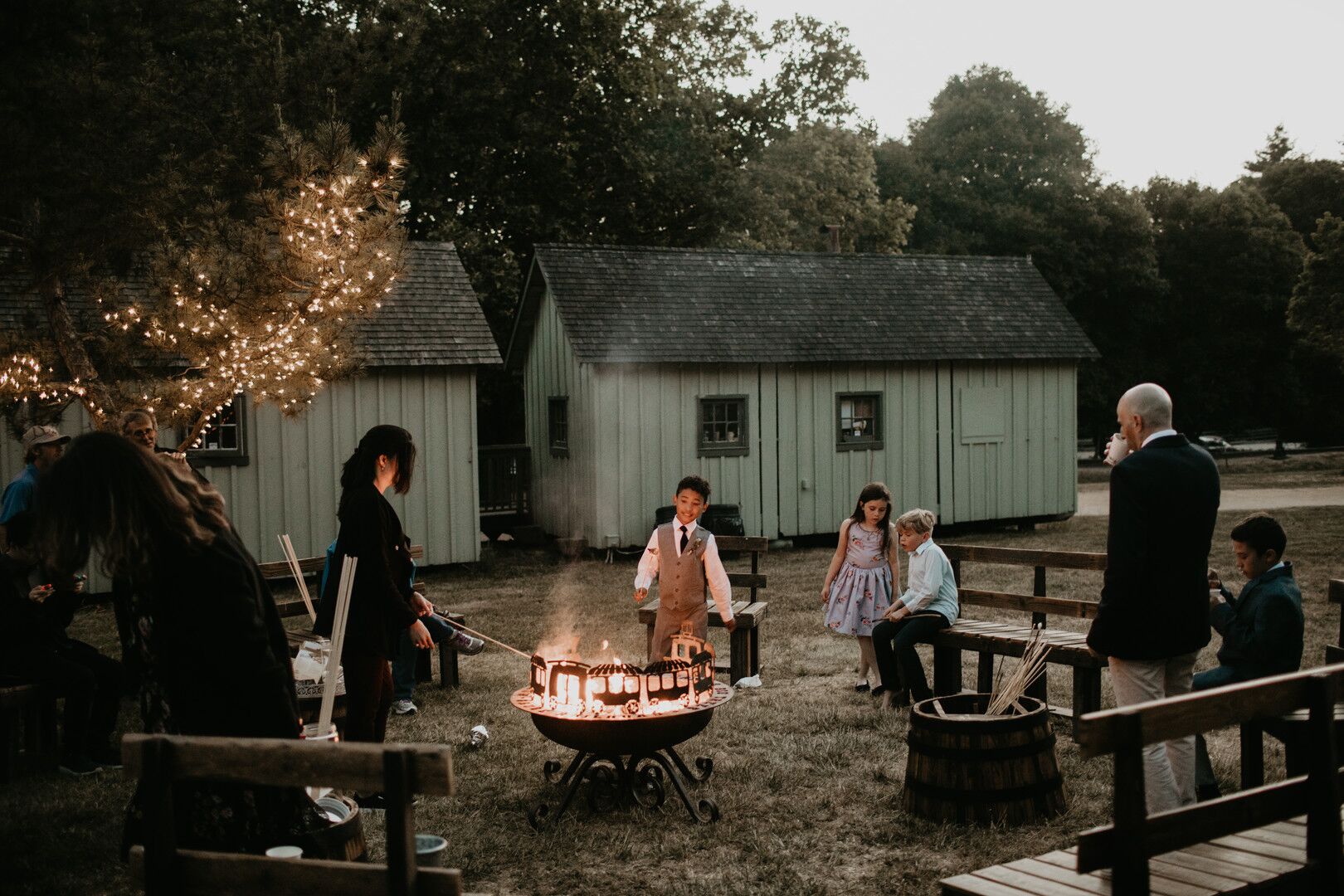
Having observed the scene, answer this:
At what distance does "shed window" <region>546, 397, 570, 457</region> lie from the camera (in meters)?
20.0

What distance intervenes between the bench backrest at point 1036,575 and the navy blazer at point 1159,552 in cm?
331

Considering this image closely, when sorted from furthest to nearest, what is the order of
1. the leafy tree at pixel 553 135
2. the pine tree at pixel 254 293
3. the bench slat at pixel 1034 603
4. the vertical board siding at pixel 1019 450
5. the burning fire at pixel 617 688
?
the leafy tree at pixel 553 135, the vertical board siding at pixel 1019 450, the pine tree at pixel 254 293, the bench slat at pixel 1034 603, the burning fire at pixel 617 688

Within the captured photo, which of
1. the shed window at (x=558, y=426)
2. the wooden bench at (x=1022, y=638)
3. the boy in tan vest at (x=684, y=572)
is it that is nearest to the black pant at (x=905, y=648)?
the wooden bench at (x=1022, y=638)

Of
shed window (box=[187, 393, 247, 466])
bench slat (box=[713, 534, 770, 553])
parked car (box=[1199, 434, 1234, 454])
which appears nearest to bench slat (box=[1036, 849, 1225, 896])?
bench slat (box=[713, 534, 770, 553])

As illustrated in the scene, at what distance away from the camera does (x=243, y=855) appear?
11.9 ft

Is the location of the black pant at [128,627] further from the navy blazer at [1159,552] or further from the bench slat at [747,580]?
the bench slat at [747,580]

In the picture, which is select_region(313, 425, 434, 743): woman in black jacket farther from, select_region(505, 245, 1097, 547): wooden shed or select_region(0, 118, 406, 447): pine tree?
select_region(505, 245, 1097, 547): wooden shed

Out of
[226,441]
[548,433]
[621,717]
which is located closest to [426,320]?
[226,441]

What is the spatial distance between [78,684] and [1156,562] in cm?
655

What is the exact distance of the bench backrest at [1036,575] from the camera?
918cm

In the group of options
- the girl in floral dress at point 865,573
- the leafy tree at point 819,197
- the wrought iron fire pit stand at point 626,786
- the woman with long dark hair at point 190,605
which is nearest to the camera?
the woman with long dark hair at point 190,605

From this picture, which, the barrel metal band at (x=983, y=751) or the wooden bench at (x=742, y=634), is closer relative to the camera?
the barrel metal band at (x=983, y=751)

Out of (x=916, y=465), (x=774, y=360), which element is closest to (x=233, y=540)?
(x=774, y=360)

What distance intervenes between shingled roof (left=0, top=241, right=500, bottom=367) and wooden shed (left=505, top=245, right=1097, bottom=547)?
1.63m
